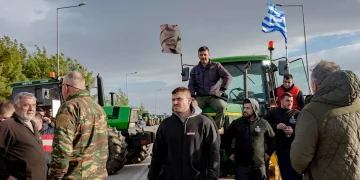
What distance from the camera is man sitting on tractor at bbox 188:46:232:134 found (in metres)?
5.89

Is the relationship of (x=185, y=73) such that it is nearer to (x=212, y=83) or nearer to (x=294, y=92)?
(x=212, y=83)

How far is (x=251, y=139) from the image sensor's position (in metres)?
5.14

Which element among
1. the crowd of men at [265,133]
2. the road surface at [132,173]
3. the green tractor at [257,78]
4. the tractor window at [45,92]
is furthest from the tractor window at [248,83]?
the tractor window at [45,92]

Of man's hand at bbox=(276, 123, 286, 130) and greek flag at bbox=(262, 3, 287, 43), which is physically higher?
greek flag at bbox=(262, 3, 287, 43)

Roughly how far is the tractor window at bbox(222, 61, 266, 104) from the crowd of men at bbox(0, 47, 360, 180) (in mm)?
615

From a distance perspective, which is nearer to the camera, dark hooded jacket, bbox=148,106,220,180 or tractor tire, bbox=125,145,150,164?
dark hooded jacket, bbox=148,106,220,180

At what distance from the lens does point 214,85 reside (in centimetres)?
596

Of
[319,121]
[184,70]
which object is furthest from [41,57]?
[319,121]

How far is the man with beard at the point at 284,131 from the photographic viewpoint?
18.0 feet

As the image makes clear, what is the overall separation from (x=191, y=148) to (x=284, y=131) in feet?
6.85

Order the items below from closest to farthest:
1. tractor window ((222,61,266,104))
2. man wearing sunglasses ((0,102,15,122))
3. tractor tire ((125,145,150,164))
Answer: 1. man wearing sunglasses ((0,102,15,122))
2. tractor window ((222,61,266,104))
3. tractor tire ((125,145,150,164))

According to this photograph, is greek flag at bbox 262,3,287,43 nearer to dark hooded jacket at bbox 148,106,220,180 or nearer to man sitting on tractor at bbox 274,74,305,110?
man sitting on tractor at bbox 274,74,305,110

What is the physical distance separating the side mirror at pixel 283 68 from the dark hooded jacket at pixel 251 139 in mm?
1371

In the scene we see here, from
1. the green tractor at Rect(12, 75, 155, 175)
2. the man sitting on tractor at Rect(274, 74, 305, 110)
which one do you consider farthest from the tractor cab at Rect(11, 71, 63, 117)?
the man sitting on tractor at Rect(274, 74, 305, 110)
